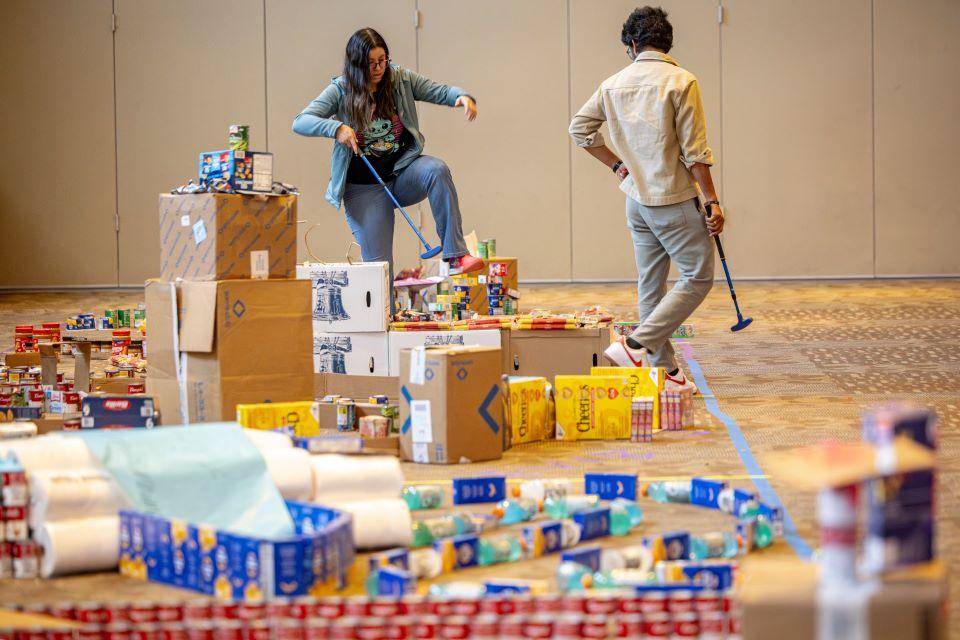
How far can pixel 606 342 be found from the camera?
5223mm

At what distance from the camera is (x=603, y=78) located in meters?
12.0

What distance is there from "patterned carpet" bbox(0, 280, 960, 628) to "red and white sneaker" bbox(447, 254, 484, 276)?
1.21 meters

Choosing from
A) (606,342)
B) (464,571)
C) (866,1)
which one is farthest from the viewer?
(866,1)

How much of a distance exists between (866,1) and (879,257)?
7.83ft

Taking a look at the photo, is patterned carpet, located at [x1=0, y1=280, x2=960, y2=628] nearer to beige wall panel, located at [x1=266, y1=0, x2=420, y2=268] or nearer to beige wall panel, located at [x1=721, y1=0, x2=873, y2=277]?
beige wall panel, located at [x1=721, y1=0, x2=873, y2=277]

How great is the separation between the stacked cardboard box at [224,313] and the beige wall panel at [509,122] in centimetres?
788

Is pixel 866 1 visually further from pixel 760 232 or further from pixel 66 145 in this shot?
pixel 66 145

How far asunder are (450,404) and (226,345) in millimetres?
833

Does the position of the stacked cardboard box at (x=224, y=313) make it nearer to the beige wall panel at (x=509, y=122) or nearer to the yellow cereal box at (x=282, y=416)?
the yellow cereal box at (x=282, y=416)

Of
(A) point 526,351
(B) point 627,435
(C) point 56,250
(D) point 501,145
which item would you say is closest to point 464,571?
(B) point 627,435

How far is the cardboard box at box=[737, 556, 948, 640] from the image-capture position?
1698mm

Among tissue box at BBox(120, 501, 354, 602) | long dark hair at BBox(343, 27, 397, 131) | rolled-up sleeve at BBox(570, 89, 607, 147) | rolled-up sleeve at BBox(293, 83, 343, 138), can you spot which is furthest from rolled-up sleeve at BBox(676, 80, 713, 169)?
tissue box at BBox(120, 501, 354, 602)

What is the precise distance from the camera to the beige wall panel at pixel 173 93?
1228 cm

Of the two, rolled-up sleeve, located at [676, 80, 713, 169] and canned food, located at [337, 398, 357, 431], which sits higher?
rolled-up sleeve, located at [676, 80, 713, 169]
